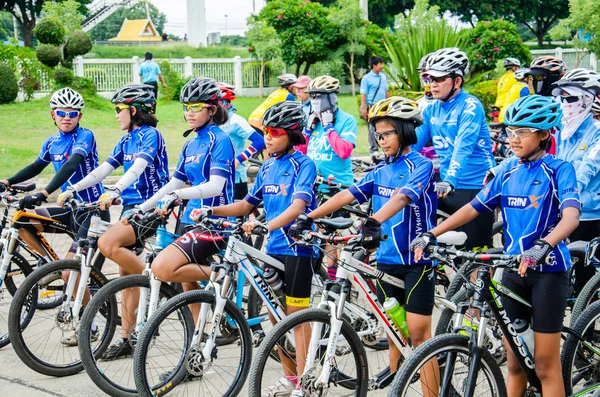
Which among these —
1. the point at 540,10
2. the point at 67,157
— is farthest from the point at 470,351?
the point at 540,10

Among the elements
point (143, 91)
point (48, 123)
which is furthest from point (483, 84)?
point (143, 91)

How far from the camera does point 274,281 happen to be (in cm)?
549

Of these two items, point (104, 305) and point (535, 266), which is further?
point (104, 305)

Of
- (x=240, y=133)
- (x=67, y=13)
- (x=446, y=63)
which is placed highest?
(x=67, y=13)

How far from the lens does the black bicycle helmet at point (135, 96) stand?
6.76m

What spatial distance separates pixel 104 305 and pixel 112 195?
2.73 ft

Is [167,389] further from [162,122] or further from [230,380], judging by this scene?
[162,122]

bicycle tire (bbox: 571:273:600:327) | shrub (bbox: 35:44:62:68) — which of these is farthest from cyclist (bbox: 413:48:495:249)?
shrub (bbox: 35:44:62:68)

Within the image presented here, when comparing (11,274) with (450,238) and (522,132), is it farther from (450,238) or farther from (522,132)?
(522,132)

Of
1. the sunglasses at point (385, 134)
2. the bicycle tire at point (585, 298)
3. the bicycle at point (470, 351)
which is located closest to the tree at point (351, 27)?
the bicycle tire at point (585, 298)

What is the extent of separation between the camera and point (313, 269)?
5496 millimetres

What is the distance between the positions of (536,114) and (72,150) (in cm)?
408

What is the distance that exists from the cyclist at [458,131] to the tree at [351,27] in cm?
2637

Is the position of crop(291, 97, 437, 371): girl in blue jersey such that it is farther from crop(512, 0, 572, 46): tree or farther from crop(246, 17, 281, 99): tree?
crop(512, 0, 572, 46): tree
